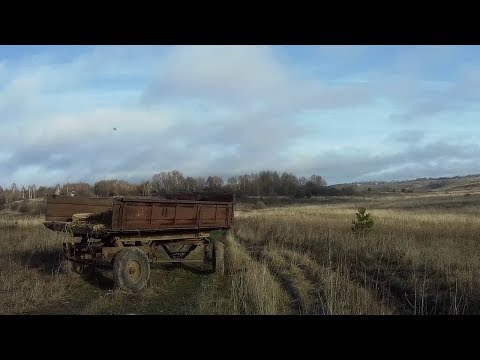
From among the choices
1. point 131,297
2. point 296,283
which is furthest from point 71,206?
point 296,283

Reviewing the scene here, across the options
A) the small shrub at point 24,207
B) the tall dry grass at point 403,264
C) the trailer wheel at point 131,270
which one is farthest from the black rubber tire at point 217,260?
the small shrub at point 24,207

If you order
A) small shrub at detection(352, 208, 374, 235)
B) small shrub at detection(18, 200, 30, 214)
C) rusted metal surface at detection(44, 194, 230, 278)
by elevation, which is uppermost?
rusted metal surface at detection(44, 194, 230, 278)

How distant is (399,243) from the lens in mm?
16500

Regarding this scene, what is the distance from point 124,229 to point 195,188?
8.03 metres

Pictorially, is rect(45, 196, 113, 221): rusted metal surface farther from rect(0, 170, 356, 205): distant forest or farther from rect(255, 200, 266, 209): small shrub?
rect(255, 200, 266, 209): small shrub

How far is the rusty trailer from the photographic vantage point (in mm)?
10320

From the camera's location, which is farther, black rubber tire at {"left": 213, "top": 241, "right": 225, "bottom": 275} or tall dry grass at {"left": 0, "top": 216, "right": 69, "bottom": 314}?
black rubber tire at {"left": 213, "top": 241, "right": 225, "bottom": 275}

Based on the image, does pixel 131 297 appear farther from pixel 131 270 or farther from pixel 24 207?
pixel 24 207

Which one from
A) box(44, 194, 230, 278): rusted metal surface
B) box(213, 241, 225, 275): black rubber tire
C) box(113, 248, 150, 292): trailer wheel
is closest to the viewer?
box(113, 248, 150, 292): trailer wheel

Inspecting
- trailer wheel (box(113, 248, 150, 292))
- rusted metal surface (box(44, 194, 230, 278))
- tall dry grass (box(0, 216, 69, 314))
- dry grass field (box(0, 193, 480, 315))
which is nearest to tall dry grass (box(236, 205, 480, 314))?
dry grass field (box(0, 193, 480, 315))

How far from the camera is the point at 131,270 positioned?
1058 centimetres
